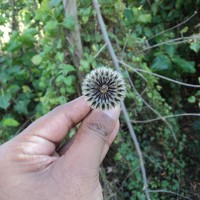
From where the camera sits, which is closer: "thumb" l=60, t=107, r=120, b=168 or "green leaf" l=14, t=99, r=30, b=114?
"thumb" l=60, t=107, r=120, b=168

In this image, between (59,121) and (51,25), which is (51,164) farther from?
(51,25)

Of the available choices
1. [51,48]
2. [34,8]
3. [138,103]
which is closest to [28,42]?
[34,8]

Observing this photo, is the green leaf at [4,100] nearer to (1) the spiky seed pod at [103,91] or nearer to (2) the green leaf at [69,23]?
(2) the green leaf at [69,23]

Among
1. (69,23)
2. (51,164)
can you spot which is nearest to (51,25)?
(69,23)

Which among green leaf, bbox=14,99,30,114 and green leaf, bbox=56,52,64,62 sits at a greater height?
green leaf, bbox=56,52,64,62

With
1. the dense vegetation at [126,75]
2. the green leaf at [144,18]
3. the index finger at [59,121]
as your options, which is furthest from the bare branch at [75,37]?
the index finger at [59,121]

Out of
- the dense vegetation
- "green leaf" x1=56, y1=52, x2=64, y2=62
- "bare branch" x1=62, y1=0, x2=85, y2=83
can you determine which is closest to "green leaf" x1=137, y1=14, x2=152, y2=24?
the dense vegetation

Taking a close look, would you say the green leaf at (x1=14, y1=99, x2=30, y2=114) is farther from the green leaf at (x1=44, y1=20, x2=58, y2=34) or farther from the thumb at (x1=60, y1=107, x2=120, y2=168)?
the thumb at (x1=60, y1=107, x2=120, y2=168)
